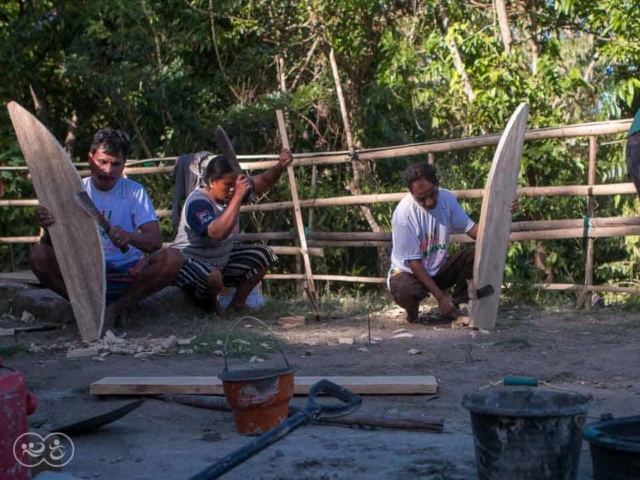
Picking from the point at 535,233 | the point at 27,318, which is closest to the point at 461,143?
the point at 535,233

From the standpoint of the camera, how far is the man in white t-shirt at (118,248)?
5.12m

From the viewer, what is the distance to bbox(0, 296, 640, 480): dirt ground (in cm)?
262

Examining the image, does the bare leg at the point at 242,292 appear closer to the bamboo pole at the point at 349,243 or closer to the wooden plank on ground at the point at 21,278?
the bamboo pole at the point at 349,243

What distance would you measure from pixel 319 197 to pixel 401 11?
2.41 metres

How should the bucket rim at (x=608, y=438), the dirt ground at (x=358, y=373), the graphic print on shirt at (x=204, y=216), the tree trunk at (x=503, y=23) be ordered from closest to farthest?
1. the bucket rim at (x=608, y=438)
2. the dirt ground at (x=358, y=373)
3. the graphic print on shirt at (x=204, y=216)
4. the tree trunk at (x=503, y=23)

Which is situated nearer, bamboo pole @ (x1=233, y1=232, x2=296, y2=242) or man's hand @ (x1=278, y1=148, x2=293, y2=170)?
man's hand @ (x1=278, y1=148, x2=293, y2=170)

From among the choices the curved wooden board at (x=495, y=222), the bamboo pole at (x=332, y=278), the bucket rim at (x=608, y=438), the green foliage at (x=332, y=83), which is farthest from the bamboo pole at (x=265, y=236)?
the bucket rim at (x=608, y=438)

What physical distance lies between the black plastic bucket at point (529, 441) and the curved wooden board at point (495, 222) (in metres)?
2.86

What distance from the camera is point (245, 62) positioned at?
29.9ft

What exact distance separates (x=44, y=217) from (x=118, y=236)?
48 cm

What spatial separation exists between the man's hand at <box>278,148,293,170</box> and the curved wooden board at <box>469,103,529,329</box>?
1324mm

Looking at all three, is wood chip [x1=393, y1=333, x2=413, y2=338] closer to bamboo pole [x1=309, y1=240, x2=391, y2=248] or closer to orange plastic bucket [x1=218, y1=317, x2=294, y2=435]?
bamboo pole [x1=309, y1=240, x2=391, y2=248]

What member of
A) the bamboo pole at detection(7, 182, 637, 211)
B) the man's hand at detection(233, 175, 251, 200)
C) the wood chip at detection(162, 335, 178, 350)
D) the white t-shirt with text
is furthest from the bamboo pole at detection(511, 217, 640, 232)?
the wood chip at detection(162, 335, 178, 350)

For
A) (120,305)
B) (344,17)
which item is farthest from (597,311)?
(344,17)
